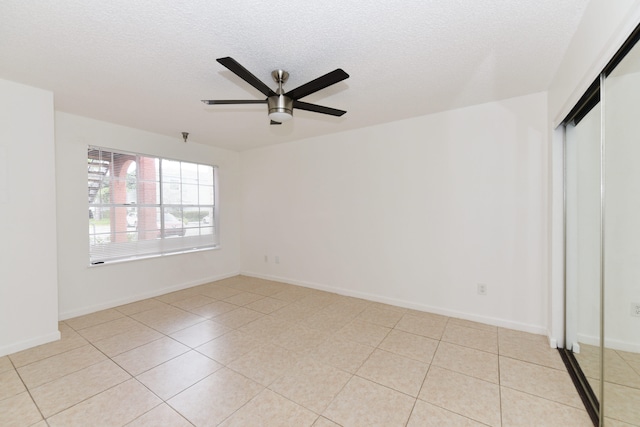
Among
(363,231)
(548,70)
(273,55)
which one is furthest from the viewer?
(363,231)

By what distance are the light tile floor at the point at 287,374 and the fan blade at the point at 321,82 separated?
7.09 ft

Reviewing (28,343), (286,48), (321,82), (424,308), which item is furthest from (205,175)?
(424,308)

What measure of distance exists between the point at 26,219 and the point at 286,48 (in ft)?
9.48

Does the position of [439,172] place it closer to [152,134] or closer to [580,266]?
[580,266]

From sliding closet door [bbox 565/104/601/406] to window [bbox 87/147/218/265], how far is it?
4892mm

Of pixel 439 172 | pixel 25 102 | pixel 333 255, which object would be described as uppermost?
pixel 25 102

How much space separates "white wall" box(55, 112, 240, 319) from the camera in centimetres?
328

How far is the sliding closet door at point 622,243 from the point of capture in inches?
53.3

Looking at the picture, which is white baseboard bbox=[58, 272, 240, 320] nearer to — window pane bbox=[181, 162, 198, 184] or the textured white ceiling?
window pane bbox=[181, 162, 198, 184]

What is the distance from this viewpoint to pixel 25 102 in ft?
8.45

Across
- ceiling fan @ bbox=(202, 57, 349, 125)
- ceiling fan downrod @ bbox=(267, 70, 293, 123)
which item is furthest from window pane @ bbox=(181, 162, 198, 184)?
ceiling fan downrod @ bbox=(267, 70, 293, 123)

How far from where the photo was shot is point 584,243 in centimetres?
209

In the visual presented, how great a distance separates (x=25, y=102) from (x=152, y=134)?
155cm

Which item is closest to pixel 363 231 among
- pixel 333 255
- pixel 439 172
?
pixel 333 255
